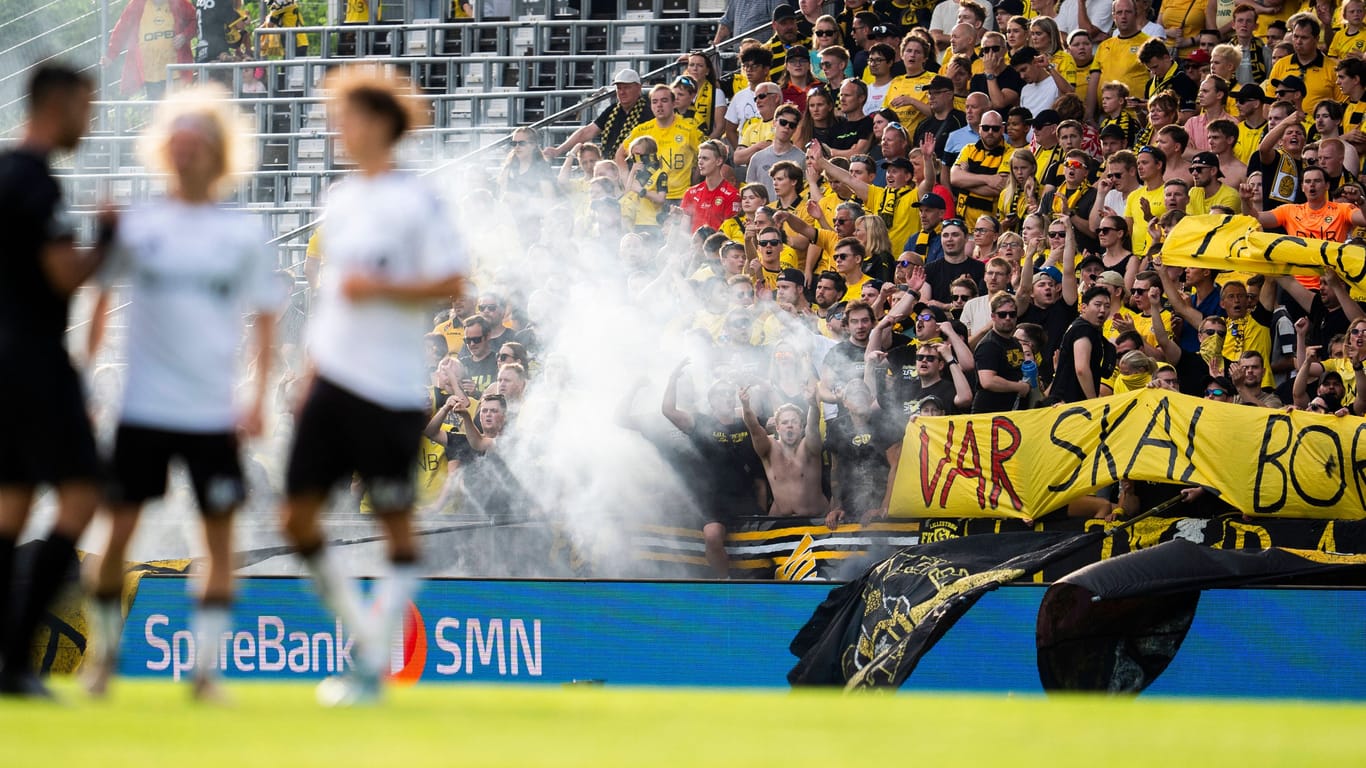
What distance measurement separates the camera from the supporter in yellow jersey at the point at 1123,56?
16.7 meters

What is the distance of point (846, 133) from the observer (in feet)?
58.8

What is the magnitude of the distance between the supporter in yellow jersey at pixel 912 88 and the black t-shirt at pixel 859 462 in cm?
409

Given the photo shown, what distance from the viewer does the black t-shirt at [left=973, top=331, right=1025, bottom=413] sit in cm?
1427

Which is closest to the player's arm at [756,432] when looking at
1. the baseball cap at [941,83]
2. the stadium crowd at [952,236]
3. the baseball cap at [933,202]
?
the stadium crowd at [952,236]

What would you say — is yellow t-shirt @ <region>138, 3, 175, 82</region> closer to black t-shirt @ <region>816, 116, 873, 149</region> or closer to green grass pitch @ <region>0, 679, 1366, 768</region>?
black t-shirt @ <region>816, 116, 873, 149</region>

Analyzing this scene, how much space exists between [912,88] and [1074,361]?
438cm

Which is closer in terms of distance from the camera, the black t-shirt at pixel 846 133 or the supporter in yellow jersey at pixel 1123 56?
the supporter in yellow jersey at pixel 1123 56

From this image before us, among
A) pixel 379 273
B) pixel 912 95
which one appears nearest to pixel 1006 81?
pixel 912 95

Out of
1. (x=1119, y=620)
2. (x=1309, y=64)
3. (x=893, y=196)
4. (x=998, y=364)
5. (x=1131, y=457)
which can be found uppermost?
(x=1309, y=64)

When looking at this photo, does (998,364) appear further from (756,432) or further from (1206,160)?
(1206,160)

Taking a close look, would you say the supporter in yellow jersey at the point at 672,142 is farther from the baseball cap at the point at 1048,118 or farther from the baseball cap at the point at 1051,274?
the baseball cap at the point at 1051,274

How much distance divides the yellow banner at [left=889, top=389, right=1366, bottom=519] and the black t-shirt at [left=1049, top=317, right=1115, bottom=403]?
2.11 feet

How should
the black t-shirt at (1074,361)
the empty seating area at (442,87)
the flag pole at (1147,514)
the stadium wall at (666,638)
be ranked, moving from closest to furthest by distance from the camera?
1. the stadium wall at (666,638)
2. the flag pole at (1147,514)
3. the black t-shirt at (1074,361)
4. the empty seating area at (442,87)

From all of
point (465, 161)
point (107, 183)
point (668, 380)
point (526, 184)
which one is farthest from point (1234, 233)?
point (107, 183)
